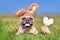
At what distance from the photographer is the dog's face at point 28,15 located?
1.54 metres

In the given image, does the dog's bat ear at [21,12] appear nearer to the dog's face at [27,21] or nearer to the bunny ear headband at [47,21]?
the dog's face at [27,21]

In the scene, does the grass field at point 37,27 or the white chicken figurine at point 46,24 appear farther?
the white chicken figurine at point 46,24

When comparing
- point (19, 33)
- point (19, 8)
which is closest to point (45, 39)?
point (19, 33)

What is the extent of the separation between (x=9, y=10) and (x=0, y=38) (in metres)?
0.53

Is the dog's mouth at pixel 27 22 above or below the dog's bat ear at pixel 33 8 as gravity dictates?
below

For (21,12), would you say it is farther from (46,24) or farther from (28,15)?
(46,24)

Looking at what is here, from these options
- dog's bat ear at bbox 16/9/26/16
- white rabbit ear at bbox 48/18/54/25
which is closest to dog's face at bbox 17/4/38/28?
dog's bat ear at bbox 16/9/26/16

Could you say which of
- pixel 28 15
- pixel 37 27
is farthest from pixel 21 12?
pixel 37 27

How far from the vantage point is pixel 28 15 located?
157cm

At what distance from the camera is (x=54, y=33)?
5.14ft

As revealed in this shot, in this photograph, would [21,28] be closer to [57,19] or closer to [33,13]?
[33,13]

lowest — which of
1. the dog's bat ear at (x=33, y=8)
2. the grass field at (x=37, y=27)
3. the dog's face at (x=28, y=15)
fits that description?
the grass field at (x=37, y=27)

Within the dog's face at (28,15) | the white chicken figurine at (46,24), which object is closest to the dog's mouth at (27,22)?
the dog's face at (28,15)

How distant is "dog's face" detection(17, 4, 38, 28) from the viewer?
1543mm
